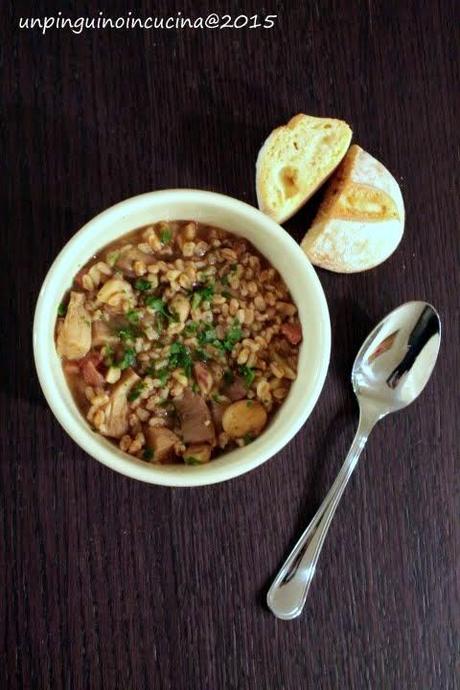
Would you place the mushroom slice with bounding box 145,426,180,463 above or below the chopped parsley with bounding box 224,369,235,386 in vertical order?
below

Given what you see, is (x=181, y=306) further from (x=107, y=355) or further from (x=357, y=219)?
(x=357, y=219)

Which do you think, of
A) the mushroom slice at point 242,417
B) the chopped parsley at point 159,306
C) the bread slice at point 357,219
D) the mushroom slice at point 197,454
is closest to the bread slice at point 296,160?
the bread slice at point 357,219

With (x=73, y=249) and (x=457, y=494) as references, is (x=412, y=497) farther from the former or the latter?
(x=73, y=249)

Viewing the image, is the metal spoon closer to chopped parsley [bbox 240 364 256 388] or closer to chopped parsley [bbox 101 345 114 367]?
chopped parsley [bbox 240 364 256 388]

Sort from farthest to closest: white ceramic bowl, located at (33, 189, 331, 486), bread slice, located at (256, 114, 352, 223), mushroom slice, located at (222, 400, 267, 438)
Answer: bread slice, located at (256, 114, 352, 223) → mushroom slice, located at (222, 400, 267, 438) → white ceramic bowl, located at (33, 189, 331, 486)

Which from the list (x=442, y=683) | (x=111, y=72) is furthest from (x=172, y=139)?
(x=442, y=683)

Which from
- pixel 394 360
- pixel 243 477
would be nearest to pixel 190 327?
pixel 243 477

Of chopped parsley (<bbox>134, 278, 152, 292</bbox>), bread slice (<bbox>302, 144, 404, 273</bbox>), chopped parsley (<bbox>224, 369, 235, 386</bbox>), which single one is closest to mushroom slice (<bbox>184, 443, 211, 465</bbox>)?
Result: chopped parsley (<bbox>224, 369, 235, 386</bbox>)
